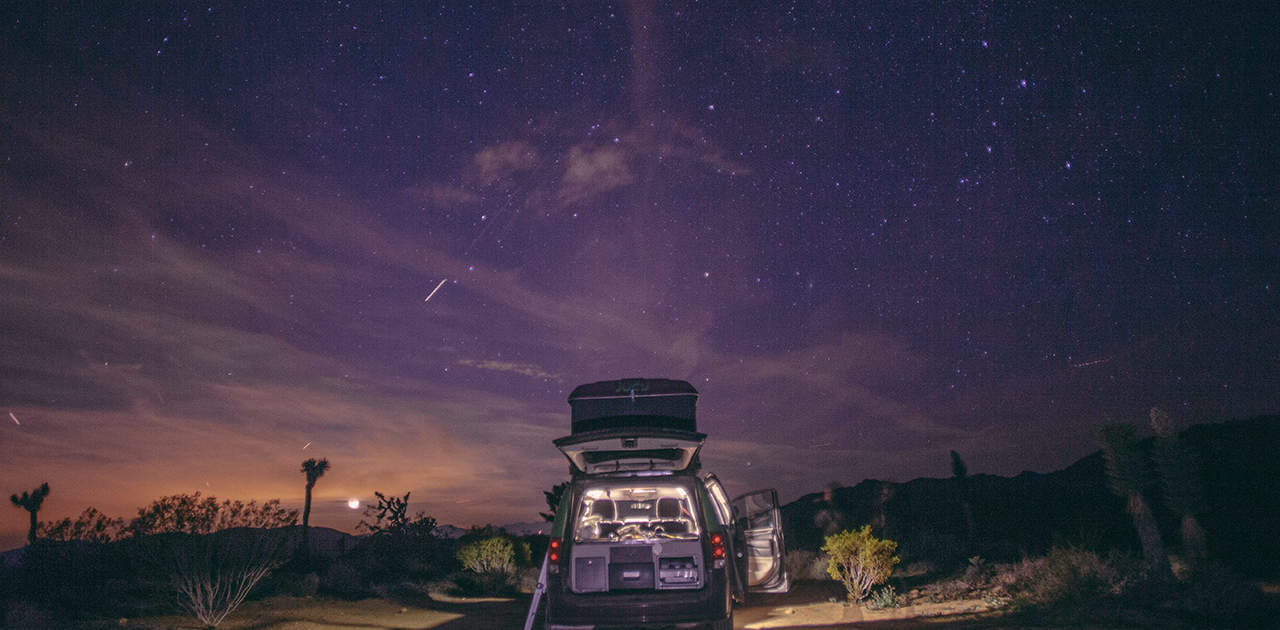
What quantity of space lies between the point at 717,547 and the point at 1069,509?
117ft

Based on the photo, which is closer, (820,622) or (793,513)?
(820,622)

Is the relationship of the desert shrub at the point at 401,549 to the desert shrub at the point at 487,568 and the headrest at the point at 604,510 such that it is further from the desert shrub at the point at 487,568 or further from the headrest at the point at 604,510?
the headrest at the point at 604,510

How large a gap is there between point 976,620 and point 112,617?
45.9 feet

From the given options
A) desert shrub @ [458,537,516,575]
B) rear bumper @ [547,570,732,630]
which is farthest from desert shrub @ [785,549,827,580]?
rear bumper @ [547,570,732,630]

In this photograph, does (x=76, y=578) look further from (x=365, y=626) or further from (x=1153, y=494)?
(x=1153, y=494)

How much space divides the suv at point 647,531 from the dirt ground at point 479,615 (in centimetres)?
238

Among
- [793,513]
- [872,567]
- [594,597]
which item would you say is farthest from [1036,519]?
[594,597]

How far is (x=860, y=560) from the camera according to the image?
12.2m

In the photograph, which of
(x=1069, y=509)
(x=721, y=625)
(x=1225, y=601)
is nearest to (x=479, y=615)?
(x=721, y=625)

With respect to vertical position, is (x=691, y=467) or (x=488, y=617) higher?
(x=691, y=467)

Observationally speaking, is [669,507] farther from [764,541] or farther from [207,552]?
[207,552]

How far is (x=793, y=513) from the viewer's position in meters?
47.4

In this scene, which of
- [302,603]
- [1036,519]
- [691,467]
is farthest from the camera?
[1036,519]

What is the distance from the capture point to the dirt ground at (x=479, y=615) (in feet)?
31.7
